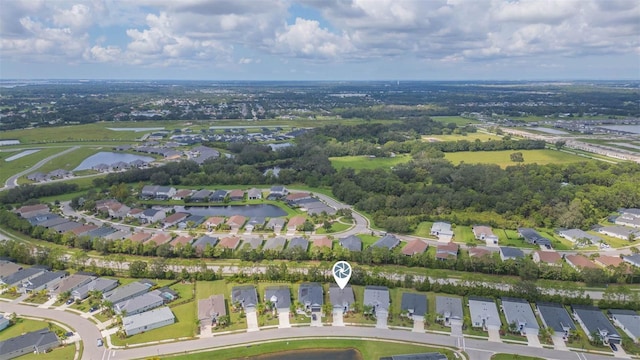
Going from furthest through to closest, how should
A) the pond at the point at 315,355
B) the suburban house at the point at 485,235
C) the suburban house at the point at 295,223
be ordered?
1. the suburban house at the point at 295,223
2. the suburban house at the point at 485,235
3. the pond at the point at 315,355

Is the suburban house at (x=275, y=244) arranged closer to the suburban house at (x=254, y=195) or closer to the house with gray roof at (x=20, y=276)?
the suburban house at (x=254, y=195)

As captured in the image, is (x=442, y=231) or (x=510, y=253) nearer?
(x=510, y=253)

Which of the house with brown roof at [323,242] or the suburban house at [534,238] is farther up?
the house with brown roof at [323,242]

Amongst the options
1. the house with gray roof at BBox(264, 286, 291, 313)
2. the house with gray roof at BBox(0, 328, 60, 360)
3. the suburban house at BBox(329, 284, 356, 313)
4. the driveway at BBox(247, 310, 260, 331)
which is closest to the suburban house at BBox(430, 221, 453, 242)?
the suburban house at BBox(329, 284, 356, 313)

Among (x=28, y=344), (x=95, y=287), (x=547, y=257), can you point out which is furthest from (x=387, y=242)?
(x=28, y=344)

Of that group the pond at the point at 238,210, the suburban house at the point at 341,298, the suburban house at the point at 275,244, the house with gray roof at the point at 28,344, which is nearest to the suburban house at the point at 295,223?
the suburban house at the point at 275,244

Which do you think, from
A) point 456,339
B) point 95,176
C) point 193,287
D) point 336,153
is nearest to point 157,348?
point 193,287

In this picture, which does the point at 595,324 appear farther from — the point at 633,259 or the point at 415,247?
the point at 415,247
